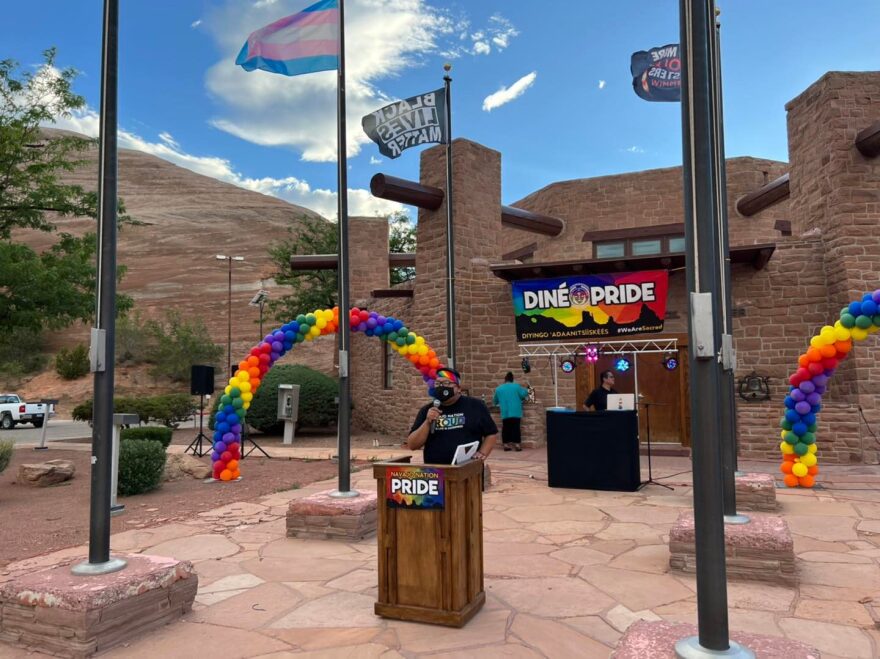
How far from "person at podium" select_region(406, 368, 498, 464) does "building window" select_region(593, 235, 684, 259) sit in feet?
45.0

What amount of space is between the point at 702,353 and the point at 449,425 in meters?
2.49

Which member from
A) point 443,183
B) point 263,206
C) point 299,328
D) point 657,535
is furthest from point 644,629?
point 263,206

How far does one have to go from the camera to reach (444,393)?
200 inches

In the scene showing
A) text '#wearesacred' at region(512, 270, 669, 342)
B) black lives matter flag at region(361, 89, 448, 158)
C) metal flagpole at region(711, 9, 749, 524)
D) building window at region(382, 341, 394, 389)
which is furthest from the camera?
building window at region(382, 341, 394, 389)

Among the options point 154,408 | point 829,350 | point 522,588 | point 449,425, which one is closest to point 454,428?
point 449,425

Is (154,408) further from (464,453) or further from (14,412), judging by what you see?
(464,453)

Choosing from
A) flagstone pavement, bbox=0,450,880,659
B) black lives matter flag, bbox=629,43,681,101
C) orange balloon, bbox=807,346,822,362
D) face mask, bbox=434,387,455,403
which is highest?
black lives matter flag, bbox=629,43,681,101

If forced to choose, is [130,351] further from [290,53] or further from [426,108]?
[290,53]

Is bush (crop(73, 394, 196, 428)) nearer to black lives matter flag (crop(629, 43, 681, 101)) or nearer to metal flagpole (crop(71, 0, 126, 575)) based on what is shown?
black lives matter flag (crop(629, 43, 681, 101))

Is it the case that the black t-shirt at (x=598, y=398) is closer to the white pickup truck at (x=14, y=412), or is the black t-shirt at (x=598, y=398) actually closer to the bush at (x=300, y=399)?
the bush at (x=300, y=399)

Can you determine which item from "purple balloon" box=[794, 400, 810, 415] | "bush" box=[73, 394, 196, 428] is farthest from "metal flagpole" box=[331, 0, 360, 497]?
"bush" box=[73, 394, 196, 428]

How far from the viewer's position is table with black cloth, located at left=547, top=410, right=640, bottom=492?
913 centimetres

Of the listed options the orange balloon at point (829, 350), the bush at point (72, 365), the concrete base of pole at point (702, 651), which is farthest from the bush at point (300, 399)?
the bush at point (72, 365)

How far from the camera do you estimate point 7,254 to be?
44.1 feet
